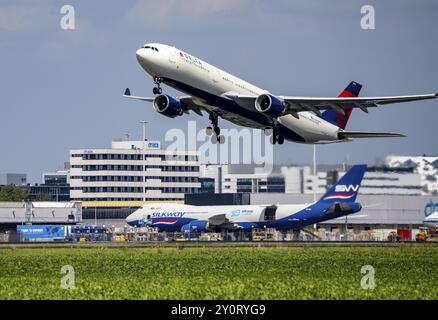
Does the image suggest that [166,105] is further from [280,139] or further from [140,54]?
[280,139]

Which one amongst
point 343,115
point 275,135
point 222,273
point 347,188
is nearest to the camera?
point 222,273

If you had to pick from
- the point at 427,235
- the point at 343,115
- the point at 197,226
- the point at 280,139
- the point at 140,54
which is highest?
the point at 140,54

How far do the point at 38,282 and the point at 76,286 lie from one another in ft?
11.9

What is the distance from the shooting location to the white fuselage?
7700 cm

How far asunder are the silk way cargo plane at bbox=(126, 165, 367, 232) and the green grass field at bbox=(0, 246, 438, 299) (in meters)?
34.2

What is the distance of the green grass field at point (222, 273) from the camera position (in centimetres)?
4172

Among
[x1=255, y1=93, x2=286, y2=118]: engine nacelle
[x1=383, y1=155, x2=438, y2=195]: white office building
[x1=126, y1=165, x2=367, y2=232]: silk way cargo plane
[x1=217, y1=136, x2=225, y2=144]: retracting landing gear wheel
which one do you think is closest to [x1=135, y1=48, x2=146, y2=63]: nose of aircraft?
[x1=255, y1=93, x2=286, y2=118]: engine nacelle

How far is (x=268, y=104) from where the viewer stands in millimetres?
83125

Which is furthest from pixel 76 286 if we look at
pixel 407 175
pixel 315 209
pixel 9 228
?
pixel 9 228

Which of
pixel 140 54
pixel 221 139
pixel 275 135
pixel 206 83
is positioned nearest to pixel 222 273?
pixel 140 54

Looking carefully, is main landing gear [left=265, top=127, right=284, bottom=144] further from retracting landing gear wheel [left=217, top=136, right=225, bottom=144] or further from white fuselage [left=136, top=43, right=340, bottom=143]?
retracting landing gear wheel [left=217, top=136, right=225, bottom=144]

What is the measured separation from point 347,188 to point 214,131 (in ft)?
91.1

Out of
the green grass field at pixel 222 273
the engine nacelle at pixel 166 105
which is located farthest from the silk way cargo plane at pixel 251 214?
the green grass field at pixel 222 273

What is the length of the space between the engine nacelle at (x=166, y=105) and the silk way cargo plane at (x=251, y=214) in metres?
28.6
